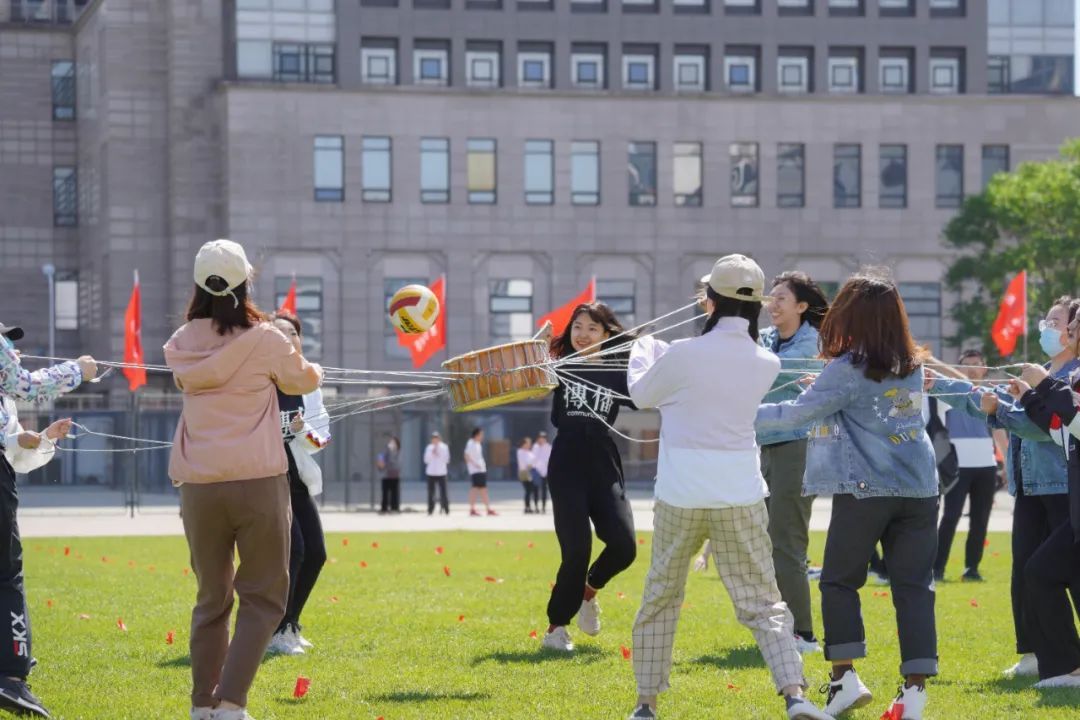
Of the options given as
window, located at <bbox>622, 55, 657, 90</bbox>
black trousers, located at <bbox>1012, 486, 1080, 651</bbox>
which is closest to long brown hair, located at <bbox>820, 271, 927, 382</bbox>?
black trousers, located at <bbox>1012, 486, 1080, 651</bbox>

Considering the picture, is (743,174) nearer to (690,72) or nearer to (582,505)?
(690,72)

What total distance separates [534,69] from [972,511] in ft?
153

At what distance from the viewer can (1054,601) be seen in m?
8.75

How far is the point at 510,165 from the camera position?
6053cm

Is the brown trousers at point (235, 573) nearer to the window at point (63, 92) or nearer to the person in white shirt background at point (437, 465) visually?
the person in white shirt background at point (437, 465)

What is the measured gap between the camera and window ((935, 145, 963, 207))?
61.6m

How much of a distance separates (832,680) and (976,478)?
888cm

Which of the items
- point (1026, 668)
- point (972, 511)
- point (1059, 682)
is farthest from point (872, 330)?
point (972, 511)

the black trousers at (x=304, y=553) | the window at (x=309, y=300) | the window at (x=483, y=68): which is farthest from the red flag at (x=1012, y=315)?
the black trousers at (x=304, y=553)

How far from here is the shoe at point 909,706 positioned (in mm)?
7656

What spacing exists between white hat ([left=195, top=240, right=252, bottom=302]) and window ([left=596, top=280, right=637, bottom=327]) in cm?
5413

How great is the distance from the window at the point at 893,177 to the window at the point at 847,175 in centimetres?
78

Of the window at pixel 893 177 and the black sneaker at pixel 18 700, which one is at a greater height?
the window at pixel 893 177

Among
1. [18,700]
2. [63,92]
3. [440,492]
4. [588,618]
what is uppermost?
[63,92]
